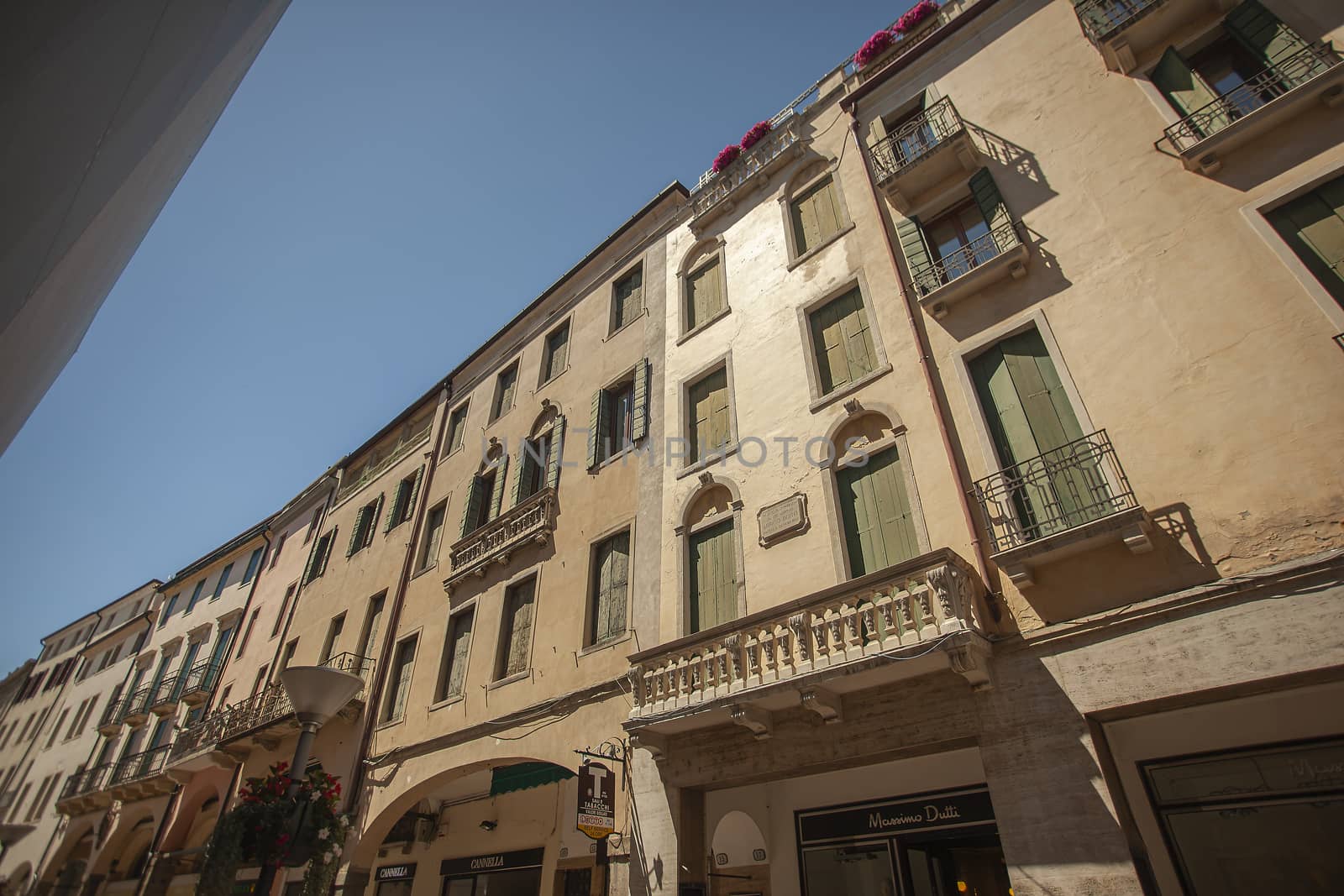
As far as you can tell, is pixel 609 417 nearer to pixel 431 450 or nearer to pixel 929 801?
pixel 431 450

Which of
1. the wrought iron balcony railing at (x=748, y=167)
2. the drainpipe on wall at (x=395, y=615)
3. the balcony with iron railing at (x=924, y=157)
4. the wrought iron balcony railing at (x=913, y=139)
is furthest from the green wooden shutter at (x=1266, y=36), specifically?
the drainpipe on wall at (x=395, y=615)

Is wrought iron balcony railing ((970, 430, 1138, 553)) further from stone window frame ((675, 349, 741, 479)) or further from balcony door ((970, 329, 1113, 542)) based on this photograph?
stone window frame ((675, 349, 741, 479))

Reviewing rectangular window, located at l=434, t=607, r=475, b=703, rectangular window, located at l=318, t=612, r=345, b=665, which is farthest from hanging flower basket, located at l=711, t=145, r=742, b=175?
rectangular window, located at l=318, t=612, r=345, b=665

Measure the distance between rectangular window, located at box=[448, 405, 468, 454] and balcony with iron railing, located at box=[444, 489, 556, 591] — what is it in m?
4.42

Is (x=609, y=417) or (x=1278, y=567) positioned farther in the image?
(x=609, y=417)

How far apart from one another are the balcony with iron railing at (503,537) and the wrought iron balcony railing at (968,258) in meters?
8.71

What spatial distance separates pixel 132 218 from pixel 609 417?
1228cm

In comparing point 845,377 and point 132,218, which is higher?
point 845,377

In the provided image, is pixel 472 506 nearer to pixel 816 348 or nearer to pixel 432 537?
pixel 432 537

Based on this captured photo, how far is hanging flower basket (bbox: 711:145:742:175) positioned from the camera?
616 inches

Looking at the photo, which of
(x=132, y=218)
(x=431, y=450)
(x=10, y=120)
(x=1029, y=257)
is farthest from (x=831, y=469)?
(x=431, y=450)

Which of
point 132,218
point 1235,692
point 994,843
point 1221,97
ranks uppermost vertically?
point 1221,97

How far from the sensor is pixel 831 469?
32.0ft

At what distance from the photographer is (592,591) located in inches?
496
